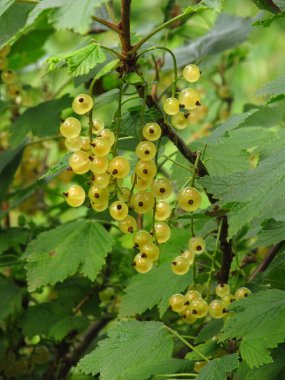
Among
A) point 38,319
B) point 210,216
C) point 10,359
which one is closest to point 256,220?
point 210,216

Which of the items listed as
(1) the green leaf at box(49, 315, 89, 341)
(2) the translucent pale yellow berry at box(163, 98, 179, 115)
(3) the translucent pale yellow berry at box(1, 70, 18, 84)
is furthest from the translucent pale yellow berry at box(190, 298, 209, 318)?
(3) the translucent pale yellow berry at box(1, 70, 18, 84)

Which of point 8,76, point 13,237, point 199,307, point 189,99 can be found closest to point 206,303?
point 199,307

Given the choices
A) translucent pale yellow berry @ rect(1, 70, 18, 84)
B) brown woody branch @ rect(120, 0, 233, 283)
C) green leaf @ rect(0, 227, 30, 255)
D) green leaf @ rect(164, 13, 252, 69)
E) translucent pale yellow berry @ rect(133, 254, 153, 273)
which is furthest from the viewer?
green leaf @ rect(164, 13, 252, 69)

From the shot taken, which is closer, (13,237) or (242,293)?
(242,293)

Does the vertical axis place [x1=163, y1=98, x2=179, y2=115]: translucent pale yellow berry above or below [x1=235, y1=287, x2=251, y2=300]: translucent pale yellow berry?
above

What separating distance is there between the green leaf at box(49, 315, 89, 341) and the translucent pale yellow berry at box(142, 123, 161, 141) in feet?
1.99

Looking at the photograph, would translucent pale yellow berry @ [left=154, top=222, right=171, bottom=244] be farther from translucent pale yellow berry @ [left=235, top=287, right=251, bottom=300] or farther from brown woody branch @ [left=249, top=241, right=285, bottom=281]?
brown woody branch @ [left=249, top=241, right=285, bottom=281]

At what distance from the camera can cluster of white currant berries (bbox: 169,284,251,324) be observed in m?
1.04

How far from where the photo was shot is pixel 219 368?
0.91 m

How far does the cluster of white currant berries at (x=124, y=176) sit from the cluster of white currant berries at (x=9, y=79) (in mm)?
649

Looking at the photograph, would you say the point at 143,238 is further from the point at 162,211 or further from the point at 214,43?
the point at 214,43

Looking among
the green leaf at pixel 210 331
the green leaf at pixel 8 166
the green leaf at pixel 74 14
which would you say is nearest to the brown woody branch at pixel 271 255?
the green leaf at pixel 210 331

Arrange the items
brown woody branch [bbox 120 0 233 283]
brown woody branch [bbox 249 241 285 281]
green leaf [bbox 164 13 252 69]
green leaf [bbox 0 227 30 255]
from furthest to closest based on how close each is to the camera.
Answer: green leaf [bbox 164 13 252 69], green leaf [bbox 0 227 30 255], brown woody branch [bbox 249 241 285 281], brown woody branch [bbox 120 0 233 283]

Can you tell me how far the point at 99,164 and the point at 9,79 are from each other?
816 millimetres
